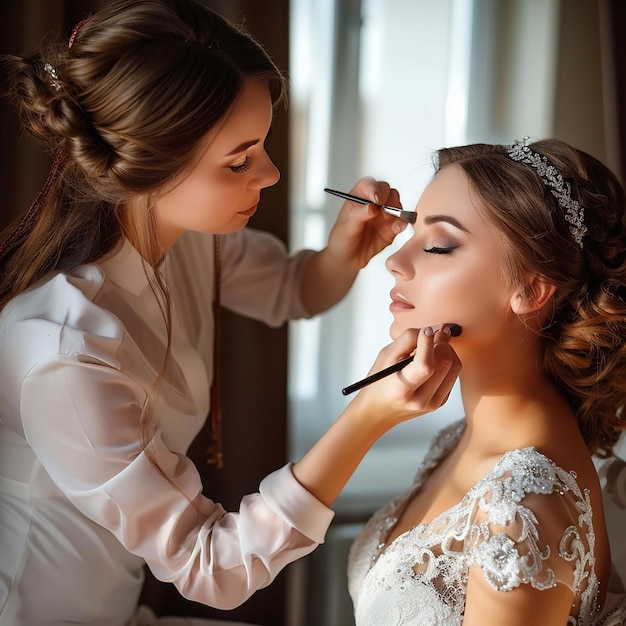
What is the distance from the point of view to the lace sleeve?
1039mm

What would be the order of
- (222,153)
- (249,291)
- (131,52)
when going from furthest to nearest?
(249,291) < (222,153) < (131,52)

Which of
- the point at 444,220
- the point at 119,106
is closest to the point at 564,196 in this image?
the point at 444,220

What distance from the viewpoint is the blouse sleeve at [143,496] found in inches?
44.1

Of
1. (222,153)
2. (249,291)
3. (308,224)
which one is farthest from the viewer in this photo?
(308,224)

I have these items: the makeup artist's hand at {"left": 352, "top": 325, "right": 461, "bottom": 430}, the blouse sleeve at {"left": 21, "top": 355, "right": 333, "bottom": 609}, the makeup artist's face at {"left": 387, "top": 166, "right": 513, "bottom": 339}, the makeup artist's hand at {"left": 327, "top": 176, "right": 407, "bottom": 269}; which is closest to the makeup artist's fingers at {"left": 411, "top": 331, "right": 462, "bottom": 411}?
the makeup artist's hand at {"left": 352, "top": 325, "right": 461, "bottom": 430}

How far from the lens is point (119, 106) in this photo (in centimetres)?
110

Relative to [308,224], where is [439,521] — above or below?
below

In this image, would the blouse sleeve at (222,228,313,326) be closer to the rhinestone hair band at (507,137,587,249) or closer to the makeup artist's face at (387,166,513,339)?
the makeup artist's face at (387,166,513,339)

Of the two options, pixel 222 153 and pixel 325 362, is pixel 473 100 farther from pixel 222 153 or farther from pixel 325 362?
pixel 222 153

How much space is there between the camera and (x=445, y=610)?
115 cm

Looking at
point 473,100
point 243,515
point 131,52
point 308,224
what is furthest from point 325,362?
point 131,52

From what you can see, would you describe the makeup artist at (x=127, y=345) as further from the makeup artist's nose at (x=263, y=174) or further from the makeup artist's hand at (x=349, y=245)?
the makeup artist's hand at (x=349, y=245)

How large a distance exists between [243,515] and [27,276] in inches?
20.6

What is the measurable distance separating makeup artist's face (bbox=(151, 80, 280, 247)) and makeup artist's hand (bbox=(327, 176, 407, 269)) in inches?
9.4
